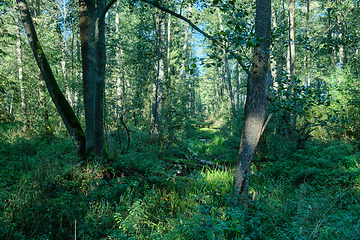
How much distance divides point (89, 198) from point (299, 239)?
348 cm

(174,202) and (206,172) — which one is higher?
(206,172)

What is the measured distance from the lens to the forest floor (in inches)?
123

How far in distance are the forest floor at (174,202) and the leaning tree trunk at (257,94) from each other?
61 cm

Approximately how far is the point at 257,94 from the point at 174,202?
2672mm

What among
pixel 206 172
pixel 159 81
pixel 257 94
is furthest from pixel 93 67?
pixel 159 81

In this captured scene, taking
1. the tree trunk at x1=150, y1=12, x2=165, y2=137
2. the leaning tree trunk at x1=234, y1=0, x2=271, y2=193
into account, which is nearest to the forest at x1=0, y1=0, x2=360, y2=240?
the leaning tree trunk at x1=234, y1=0, x2=271, y2=193

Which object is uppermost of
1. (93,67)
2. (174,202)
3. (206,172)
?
(93,67)

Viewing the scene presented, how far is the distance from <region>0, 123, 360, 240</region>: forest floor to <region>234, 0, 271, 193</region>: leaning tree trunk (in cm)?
61

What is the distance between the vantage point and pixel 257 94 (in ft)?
13.2

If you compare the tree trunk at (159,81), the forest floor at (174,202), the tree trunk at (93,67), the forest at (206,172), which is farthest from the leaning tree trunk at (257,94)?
the tree trunk at (159,81)

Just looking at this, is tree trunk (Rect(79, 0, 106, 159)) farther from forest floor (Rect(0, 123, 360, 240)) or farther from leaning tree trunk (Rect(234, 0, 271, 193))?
leaning tree trunk (Rect(234, 0, 271, 193))

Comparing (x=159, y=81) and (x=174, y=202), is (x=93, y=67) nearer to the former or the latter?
(x=174, y=202)

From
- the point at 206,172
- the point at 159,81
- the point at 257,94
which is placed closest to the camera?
the point at 257,94

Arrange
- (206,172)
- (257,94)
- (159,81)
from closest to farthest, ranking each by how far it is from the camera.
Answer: (257,94) → (206,172) → (159,81)
